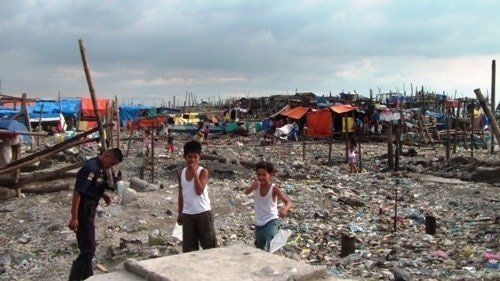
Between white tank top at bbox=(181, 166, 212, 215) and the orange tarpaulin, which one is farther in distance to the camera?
the orange tarpaulin

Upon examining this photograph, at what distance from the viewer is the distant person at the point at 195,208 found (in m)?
4.99

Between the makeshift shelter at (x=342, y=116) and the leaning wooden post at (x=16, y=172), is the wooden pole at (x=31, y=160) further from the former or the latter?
the makeshift shelter at (x=342, y=116)

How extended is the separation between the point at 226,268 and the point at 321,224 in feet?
17.4

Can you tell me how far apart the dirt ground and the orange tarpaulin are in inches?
581

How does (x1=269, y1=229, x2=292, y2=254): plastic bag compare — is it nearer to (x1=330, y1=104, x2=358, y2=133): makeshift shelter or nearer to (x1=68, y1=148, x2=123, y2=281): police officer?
(x1=68, y1=148, x2=123, y2=281): police officer

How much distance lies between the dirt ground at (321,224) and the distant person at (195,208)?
1.07 m

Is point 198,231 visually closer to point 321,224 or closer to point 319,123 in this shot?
point 321,224

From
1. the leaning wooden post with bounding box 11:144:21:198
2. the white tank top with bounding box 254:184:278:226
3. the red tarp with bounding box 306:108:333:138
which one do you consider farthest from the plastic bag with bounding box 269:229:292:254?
the red tarp with bounding box 306:108:333:138

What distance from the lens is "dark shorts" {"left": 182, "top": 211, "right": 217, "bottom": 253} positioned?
16.6ft

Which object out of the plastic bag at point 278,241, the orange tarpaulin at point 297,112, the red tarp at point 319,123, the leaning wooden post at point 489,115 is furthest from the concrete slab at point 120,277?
the orange tarpaulin at point 297,112

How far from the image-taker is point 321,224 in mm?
8898

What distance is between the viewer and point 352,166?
15.8 m

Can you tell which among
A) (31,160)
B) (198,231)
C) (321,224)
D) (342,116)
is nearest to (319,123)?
(342,116)

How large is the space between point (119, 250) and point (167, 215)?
90.4 inches
